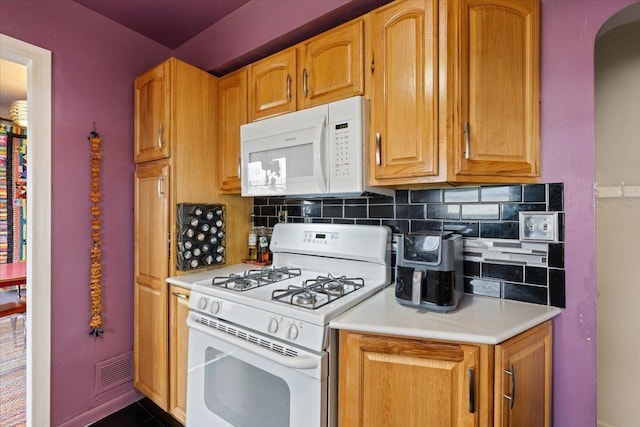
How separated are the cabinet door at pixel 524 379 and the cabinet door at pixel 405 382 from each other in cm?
8

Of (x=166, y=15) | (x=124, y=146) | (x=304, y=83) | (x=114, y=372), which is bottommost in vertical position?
(x=114, y=372)

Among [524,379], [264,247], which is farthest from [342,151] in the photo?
[524,379]

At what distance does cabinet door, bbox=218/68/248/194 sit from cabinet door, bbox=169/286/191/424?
28.0 inches

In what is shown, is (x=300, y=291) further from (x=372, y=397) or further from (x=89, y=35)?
(x=89, y=35)

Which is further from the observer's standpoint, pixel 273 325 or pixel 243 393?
pixel 243 393

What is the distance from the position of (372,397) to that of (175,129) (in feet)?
5.51

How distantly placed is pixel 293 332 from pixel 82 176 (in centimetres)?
164

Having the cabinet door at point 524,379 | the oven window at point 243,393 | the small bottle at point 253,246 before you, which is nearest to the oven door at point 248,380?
the oven window at point 243,393

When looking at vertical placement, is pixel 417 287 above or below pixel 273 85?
below

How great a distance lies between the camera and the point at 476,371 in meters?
1.03

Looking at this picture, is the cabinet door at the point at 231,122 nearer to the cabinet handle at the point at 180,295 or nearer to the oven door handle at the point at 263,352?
the cabinet handle at the point at 180,295

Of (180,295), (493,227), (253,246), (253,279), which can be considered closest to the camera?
(493,227)

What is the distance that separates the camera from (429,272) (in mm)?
1236

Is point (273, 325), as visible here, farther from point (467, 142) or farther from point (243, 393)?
point (467, 142)
